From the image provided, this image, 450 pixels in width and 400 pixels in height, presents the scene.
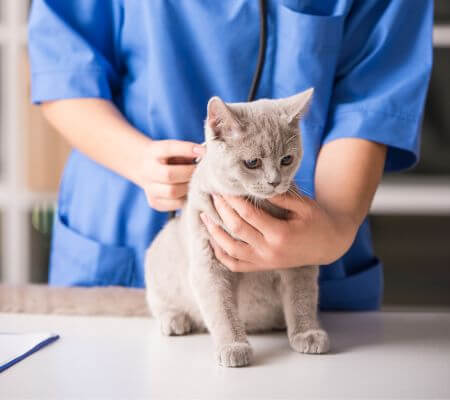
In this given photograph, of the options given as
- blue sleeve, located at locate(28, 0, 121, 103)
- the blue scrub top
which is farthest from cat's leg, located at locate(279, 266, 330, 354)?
blue sleeve, located at locate(28, 0, 121, 103)

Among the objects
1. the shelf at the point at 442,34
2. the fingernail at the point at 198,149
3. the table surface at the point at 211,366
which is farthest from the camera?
the shelf at the point at 442,34

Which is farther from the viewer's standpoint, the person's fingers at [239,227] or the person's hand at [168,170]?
the person's hand at [168,170]

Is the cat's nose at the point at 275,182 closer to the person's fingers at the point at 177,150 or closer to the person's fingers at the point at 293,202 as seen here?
the person's fingers at the point at 293,202

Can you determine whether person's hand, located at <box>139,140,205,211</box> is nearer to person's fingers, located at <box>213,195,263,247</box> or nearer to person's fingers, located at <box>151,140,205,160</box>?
person's fingers, located at <box>151,140,205,160</box>

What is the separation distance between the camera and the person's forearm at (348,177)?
962mm

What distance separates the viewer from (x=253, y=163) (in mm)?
837

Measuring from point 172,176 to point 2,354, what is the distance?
371mm

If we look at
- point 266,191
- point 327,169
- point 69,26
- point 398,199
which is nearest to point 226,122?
point 266,191

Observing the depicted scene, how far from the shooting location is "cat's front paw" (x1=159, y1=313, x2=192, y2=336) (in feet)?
3.10

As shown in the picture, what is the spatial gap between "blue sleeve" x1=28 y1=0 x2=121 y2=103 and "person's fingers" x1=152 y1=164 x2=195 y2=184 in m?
0.26

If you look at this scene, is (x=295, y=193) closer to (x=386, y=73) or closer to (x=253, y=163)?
(x=253, y=163)

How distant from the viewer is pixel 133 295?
110 cm

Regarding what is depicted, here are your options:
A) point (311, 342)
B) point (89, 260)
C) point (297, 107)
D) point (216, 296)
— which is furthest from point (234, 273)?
point (89, 260)

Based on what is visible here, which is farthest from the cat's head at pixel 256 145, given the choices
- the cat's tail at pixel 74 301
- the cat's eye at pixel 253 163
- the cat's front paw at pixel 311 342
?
the cat's tail at pixel 74 301
